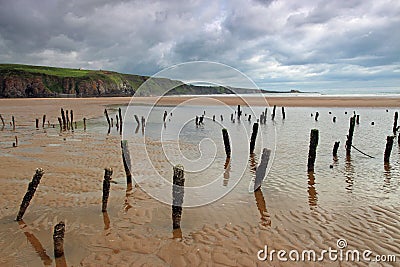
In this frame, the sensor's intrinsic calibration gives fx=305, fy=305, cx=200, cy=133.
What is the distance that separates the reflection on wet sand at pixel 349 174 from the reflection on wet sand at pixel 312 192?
1.16 metres

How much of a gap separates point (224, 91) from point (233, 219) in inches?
167

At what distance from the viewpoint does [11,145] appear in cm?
1816

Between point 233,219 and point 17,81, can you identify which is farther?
point 17,81

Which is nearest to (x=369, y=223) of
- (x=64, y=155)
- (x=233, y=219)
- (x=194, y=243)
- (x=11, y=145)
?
(x=233, y=219)

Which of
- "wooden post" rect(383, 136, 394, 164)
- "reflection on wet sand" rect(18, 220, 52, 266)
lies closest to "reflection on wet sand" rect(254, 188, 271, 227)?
"reflection on wet sand" rect(18, 220, 52, 266)

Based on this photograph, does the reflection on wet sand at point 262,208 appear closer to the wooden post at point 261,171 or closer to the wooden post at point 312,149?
the wooden post at point 261,171

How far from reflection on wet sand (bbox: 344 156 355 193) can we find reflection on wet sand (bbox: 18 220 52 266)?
29.8ft

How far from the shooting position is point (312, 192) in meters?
10.2

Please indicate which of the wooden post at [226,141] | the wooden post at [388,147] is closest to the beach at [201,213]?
the wooden post at [388,147]

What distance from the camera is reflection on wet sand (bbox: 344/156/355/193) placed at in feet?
34.9

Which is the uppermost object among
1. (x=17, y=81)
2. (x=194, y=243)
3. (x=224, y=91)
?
(x=17, y=81)

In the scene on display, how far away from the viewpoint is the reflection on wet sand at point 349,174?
419 inches

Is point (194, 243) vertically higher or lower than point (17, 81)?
lower

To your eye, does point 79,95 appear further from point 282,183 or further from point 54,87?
point 282,183
